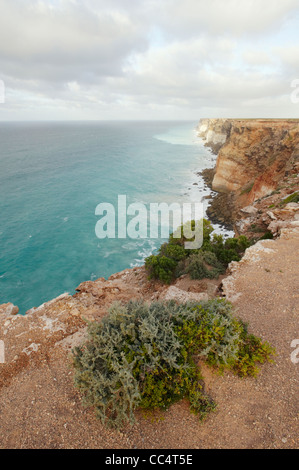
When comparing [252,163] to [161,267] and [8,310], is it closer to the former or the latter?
[161,267]

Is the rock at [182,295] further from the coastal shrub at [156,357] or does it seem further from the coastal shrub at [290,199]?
the coastal shrub at [290,199]

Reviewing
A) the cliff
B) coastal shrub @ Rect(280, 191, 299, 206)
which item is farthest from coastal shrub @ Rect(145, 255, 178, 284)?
the cliff

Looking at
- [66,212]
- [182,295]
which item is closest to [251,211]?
[182,295]

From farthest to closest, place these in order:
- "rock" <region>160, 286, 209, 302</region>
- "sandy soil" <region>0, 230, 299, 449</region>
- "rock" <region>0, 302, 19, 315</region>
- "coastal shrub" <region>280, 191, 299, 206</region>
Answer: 1. "coastal shrub" <region>280, 191, 299, 206</region>
2. "rock" <region>0, 302, 19, 315</region>
3. "rock" <region>160, 286, 209, 302</region>
4. "sandy soil" <region>0, 230, 299, 449</region>

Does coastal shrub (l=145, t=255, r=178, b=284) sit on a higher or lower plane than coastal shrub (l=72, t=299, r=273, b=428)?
lower

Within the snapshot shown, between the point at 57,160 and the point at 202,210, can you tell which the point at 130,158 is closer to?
the point at 57,160

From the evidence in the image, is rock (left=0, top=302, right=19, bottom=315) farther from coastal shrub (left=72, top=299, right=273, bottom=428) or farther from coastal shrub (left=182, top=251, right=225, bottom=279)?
coastal shrub (left=182, top=251, right=225, bottom=279)
